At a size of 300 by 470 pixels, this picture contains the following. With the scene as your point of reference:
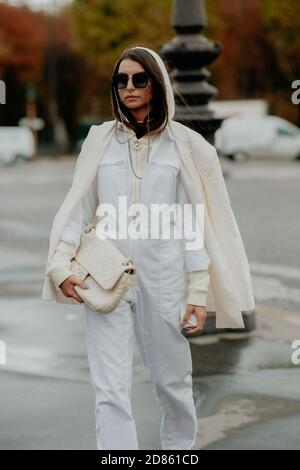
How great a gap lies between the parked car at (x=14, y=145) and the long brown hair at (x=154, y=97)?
39.7 meters

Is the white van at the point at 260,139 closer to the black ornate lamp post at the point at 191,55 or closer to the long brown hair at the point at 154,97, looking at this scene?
the black ornate lamp post at the point at 191,55

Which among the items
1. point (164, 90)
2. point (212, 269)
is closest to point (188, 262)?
point (212, 269)

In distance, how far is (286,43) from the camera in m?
53.1

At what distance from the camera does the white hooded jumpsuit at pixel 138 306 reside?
387cm

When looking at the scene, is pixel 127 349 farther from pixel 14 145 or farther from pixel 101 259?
pixel 14 145

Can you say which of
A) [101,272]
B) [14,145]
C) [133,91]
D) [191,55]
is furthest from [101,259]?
[14,145]

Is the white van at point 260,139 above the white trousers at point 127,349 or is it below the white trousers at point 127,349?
below

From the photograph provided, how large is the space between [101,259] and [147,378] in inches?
84.3

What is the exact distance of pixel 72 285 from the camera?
389cm

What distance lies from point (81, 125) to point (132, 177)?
66.8 meters

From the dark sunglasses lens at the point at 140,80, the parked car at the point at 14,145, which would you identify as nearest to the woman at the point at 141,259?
the dark sunglasses lens at the point at 140,80

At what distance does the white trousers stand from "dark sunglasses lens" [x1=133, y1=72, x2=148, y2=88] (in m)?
0.71

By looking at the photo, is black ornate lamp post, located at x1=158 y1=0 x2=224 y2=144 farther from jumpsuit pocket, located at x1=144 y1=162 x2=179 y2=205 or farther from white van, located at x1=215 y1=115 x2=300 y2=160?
white van, located at x1=215 y1=115 x2=300 y2=160

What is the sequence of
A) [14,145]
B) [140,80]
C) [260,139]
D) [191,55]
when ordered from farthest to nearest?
[14,145] < [260,139] < [191,55] < [140,80]
